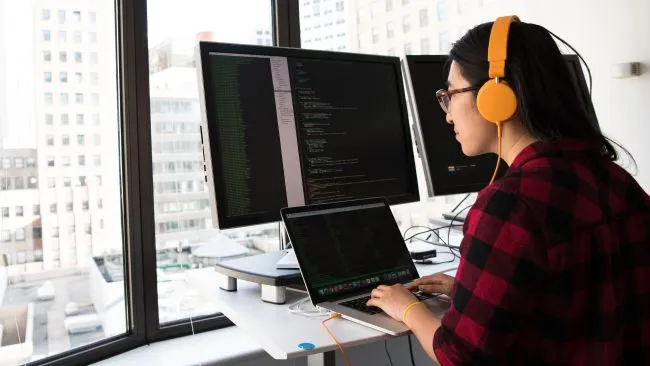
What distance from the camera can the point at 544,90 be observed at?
924mm

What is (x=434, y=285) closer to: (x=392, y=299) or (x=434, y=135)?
(x=392, y=299)

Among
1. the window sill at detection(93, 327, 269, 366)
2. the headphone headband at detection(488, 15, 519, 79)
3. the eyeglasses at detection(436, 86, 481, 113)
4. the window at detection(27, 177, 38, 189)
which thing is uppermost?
the headphone headband at detection(488, 15, 519, 79)

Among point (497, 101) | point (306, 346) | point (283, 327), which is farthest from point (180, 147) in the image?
point (497, 101)

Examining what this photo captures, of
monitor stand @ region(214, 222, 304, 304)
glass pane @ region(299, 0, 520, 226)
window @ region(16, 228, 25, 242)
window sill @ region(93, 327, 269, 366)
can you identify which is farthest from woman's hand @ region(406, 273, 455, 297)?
glass pane @ region(299, 0, 520, 226)

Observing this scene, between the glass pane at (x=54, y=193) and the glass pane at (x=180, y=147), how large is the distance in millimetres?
129

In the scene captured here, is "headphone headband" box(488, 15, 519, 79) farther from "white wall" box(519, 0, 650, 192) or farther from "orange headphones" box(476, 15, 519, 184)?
"white wall" box(519, 0, 650, 192)

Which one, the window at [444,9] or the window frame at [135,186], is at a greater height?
the window at [444,9]

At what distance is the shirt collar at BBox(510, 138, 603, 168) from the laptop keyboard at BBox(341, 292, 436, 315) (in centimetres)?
41

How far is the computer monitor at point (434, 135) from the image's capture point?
5.69 ft

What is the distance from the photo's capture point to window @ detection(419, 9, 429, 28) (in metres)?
2.59

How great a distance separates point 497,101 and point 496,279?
0.29m

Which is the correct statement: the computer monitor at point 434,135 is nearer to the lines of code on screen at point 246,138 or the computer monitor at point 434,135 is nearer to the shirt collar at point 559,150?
the lines of code on screen at point 246,138

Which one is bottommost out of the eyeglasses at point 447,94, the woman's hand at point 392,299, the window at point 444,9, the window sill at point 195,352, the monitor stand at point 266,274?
the window sill at point 195,352

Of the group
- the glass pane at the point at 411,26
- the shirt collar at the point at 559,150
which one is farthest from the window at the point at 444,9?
the shirt collar at the point at 559,150
